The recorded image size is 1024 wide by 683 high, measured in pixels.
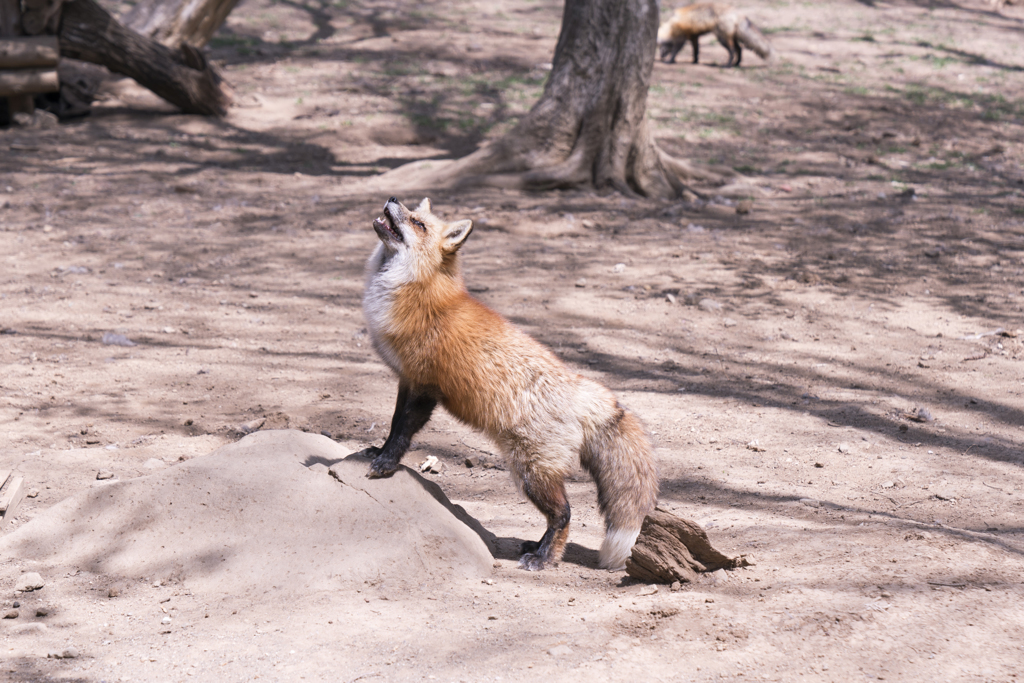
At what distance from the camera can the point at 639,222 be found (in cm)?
892

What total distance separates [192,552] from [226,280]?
4.41 meters

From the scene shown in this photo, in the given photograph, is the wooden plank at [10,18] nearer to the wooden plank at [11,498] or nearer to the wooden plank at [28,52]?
the wooden plank at [28,52]

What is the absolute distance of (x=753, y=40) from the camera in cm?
1667

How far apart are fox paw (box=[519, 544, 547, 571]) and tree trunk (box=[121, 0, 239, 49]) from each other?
12.1 meters

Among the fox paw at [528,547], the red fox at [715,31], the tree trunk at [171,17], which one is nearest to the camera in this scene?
the fox paw at [528,547]

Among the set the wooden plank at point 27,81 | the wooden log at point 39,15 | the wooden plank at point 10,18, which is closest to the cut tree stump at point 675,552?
the wooden plank at point 27,81

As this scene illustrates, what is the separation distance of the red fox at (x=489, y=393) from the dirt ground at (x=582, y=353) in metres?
0.35

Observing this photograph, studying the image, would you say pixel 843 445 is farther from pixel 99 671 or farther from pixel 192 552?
pixel 99 671

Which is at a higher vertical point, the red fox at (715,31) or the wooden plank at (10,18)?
the red fox at (715,31)

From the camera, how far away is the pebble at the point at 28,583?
3051 millimetres

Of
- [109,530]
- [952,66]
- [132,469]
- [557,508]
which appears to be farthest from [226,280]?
[952,66]

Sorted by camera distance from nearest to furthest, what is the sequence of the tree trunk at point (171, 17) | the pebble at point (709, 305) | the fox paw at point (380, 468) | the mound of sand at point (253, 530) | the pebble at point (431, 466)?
1. the mound of sand at point (253, 530)
2. the fox paw at point (380, 468)
3. the pebble at point (431, 466)
4. the pebble at point (709, 305)
5. the tree trunk at point (171, 17)

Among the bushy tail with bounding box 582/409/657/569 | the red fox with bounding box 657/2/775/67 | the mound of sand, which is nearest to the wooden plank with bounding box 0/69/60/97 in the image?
the mound of sand

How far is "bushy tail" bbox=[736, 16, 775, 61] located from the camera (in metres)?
16.7
